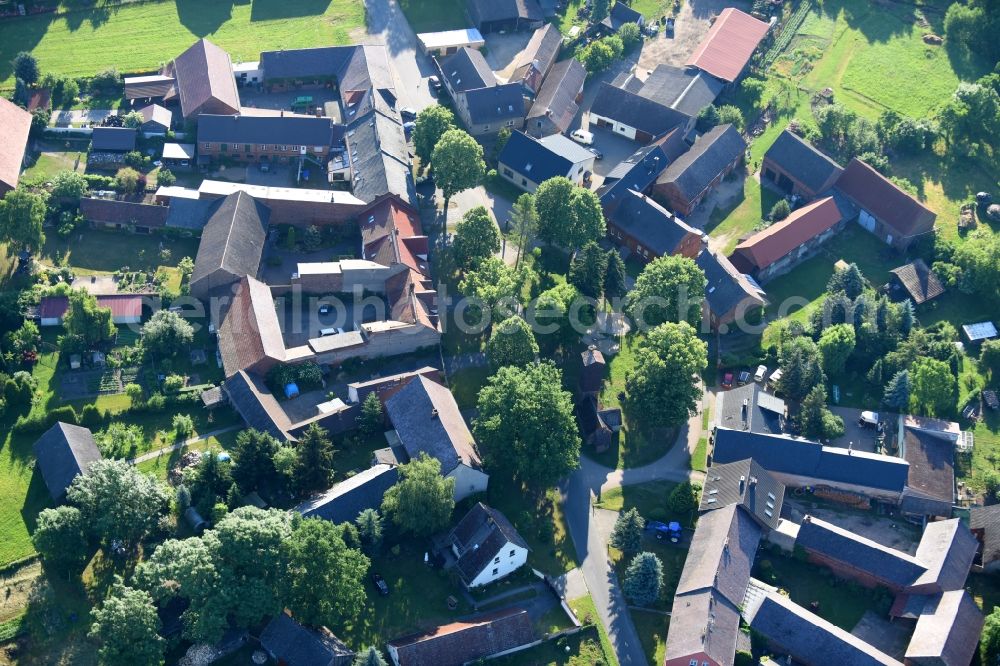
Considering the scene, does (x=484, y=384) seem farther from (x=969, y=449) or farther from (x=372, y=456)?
(x=969, y=449)

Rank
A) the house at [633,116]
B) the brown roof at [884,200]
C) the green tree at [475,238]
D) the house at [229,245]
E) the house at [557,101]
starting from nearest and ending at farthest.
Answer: the house at [229,245]
the green tree at [475,238]
the brown roof at [884,200]
the house at [557,101]
the house at [633,116]

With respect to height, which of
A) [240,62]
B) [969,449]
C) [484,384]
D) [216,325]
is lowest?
[969,449]

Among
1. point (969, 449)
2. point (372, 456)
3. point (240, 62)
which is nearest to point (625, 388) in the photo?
point (372, 456)

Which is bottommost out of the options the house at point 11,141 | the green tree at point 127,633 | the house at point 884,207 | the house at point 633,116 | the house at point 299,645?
the house at point 299,645

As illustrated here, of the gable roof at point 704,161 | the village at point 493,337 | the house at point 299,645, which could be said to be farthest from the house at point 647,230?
the house at point 299,645

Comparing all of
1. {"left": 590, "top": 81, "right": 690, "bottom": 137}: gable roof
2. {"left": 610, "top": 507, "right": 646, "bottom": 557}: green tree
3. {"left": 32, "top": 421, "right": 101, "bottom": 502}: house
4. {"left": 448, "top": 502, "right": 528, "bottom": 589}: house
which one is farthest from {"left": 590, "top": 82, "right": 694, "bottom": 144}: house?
{"left": 32, "top": 421, "right": 101, "bottom": 502}: house

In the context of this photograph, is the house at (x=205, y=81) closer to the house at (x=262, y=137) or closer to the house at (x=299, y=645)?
the house at (x=262, y=137)
